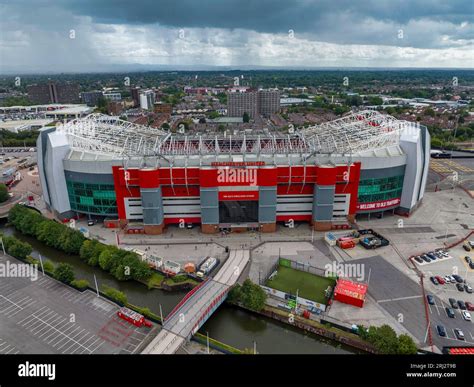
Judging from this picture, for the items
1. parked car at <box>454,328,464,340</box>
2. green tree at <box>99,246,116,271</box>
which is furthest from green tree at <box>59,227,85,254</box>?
parked car at <box>454,328,464,340</box>

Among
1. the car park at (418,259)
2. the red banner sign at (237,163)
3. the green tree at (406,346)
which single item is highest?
the red banner sign at (237,163)

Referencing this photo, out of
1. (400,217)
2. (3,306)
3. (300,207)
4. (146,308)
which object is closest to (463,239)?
(400,217)

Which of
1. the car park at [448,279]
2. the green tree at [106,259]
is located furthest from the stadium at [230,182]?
the car park at [448,279]

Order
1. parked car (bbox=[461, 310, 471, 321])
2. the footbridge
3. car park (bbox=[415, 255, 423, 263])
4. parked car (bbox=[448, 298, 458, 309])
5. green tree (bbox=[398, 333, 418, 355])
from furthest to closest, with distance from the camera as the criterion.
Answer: car park (bbox=[415, 255, 423, 263])
parked car (bbox=[448, 298, 458, 309])
parked car (bbox=[461, 310, 471, 321])
the footbridge
green tree (bbox=[398, 333, 418, 355])

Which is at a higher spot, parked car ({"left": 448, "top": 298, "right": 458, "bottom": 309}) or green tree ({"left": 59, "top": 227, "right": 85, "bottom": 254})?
green tree ({"left": 59, "top": 227, "right": 85, "bottom": 254})

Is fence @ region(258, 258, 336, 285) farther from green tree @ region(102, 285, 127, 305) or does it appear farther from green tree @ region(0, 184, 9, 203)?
green tree @ region(0, 184, 9, 203)

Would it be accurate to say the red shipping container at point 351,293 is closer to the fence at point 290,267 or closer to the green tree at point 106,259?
the fence at point 290,267

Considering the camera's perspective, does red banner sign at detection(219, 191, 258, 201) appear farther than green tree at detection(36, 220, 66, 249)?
Yes

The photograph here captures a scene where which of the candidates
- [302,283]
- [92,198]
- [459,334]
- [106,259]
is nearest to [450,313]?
[459,334]
